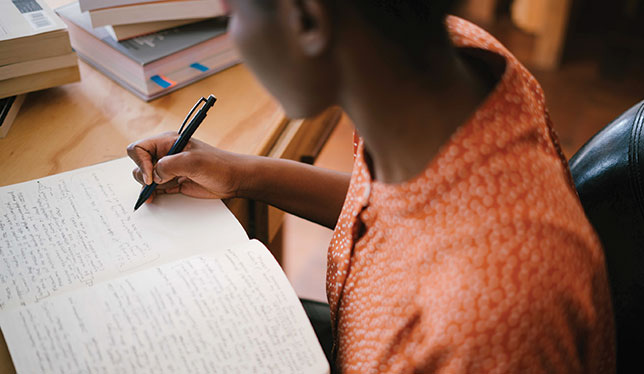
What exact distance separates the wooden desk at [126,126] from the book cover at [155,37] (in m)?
0.07

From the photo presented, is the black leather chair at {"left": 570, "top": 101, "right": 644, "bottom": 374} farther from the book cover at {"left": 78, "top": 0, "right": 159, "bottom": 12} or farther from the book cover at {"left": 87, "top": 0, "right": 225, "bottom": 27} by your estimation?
the book cover at {"left": 78, "top": 0, "right": 159, "bottom": 12}

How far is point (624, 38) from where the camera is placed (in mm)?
2473

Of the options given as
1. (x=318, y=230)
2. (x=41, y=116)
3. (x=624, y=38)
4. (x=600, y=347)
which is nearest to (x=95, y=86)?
(x=41, y=116)

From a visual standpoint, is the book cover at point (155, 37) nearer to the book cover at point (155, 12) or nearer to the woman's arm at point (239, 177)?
the book cover at point (155, 12)

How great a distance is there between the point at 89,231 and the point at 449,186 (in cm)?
44

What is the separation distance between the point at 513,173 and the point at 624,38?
7.47 feet

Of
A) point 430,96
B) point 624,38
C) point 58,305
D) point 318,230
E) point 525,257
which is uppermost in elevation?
point 430,96

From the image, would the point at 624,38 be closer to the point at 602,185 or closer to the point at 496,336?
the point at 602,185

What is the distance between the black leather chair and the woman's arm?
34 cm

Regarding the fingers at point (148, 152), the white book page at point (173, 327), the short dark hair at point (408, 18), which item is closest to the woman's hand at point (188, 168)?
the fingers at point (148, 152)

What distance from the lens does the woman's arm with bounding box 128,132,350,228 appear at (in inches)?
30.9

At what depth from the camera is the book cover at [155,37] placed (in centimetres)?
99

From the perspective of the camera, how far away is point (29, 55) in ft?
3.04

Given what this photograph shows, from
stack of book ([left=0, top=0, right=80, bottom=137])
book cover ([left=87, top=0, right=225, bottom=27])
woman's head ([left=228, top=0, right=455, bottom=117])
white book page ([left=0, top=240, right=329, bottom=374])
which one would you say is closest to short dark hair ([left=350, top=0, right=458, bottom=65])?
woman's head ([left=228, top=0, right=455, bottom=117])
